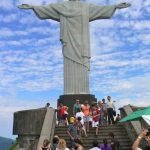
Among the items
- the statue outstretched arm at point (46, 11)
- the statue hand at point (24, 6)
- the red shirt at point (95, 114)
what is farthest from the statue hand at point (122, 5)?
the red shirt at point (95, 114)

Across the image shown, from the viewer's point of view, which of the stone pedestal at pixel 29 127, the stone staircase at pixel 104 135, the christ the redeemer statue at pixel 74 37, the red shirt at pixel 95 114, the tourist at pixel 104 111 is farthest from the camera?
the christ the redeemer statue at pixel 74 37

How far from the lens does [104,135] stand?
55.7 feet

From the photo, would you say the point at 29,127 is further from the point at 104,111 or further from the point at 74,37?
the point at 74,37

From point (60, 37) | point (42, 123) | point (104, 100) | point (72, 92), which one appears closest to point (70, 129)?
point (42, 123)

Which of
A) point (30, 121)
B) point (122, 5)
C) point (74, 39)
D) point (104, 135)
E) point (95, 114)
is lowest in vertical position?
point (104, 135)

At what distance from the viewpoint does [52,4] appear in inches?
929

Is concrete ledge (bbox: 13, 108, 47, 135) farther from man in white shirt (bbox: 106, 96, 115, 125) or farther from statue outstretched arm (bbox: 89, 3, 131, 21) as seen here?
statue outstretched arm (bbox: 89, 3, 131, 21)

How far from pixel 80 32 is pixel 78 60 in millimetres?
1596

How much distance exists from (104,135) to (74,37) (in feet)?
25.8

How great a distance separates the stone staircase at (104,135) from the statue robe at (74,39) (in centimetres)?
547

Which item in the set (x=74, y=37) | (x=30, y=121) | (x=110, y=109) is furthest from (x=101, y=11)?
(x=30, y=121)

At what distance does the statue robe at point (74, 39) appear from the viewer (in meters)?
23.0

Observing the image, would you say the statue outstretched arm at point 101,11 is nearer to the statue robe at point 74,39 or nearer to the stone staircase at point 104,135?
the statue robe at point 74,39

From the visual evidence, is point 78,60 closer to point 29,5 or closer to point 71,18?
point 71,18
